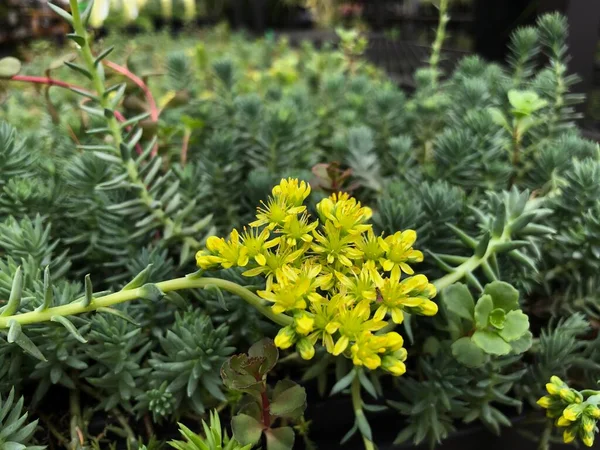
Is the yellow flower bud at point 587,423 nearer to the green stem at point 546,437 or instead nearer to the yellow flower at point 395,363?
the green stem at point 546,437

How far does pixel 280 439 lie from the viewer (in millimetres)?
520

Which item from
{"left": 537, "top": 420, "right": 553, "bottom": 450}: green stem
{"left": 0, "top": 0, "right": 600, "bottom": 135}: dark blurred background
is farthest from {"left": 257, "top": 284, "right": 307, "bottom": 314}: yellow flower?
{"left": 0, "top": 0, "right": 600, "bottom": 135}: dark blurred background

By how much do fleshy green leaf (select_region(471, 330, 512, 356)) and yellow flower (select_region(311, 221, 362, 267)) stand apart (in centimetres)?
17

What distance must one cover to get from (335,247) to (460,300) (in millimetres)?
175

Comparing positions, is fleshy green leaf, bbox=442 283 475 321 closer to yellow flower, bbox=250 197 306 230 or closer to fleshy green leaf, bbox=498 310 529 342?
fleshy green leaf, bbox=498 310 529 342

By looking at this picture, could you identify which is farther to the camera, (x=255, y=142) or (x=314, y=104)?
(x=314, y=104)

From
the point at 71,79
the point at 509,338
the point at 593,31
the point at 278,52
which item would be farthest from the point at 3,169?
the point at 278,52

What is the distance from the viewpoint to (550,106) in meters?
0.94

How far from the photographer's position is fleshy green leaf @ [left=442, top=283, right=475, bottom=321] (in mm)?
558

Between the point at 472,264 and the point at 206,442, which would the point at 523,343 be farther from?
the point at 206,442

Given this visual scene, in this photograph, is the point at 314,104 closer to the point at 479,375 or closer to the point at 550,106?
the point at 550,106

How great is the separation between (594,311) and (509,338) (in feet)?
0.93

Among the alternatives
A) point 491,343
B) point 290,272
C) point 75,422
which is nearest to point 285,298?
point 290,272

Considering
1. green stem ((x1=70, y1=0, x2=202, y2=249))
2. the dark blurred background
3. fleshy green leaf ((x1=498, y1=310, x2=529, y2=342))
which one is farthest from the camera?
the dark blurred background
